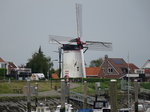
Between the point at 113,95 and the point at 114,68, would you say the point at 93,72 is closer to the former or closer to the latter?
the point at 114,68

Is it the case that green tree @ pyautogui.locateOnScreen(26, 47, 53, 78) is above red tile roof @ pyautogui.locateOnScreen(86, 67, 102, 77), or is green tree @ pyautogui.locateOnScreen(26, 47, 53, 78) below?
above

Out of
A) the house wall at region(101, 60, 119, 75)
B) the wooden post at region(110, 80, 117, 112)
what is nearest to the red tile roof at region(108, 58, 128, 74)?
the house wall at region(101, 60, 119, 75)

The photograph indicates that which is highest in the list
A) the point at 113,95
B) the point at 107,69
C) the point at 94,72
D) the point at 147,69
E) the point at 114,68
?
the point at 114,68

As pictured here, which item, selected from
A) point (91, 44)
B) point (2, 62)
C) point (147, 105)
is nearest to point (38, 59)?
point (2, 62)

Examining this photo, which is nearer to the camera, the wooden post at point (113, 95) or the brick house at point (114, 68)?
the wooden post at point (113, 95)

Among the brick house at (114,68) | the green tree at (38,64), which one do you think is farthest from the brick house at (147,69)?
the green tree at (38,64)

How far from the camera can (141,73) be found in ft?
324

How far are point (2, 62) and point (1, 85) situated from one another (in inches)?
1417

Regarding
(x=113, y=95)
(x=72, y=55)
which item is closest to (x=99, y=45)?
(x=72, y=55)

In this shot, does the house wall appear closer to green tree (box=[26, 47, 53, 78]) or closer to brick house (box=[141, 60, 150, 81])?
brick house (box=[141, 60, 150, 81])

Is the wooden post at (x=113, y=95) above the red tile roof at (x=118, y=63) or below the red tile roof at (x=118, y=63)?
below

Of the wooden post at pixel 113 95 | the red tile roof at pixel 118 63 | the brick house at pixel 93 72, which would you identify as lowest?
the wooden post at pixel 113 95

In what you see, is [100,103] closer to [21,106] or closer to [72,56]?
[21,106]

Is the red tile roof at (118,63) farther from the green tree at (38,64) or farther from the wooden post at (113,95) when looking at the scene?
the wooden post at (113,95)
